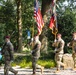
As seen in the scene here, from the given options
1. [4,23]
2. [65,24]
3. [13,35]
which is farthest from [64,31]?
[13,35]

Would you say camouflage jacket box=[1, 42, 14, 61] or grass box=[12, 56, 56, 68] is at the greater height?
camouflage jacket box=[1, 42, 14, 61]

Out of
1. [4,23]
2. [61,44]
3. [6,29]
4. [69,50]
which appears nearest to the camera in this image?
[61,44]

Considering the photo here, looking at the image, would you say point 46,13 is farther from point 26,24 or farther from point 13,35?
point 13,35

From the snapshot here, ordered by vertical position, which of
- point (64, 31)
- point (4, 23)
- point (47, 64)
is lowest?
point (47, 64)

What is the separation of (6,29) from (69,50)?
110ft

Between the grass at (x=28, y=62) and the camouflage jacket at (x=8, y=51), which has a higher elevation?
the camouflage jacket at (x=8, y=51)

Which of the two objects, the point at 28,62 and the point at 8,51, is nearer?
the point at 8,51

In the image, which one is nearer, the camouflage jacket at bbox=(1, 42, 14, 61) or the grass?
the camouflage jacket at bbox=(1, 42, 14, 61)

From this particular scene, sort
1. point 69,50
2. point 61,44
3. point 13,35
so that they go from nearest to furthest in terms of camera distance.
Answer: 1. point 61,44
2. point 69,50
3. point 13,35

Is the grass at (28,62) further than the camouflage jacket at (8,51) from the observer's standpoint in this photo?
Yes

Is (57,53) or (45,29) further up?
(45,29)

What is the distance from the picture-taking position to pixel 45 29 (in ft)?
97.4

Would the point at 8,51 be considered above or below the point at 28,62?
above

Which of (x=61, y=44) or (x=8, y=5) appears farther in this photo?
(x=8, y=5)
